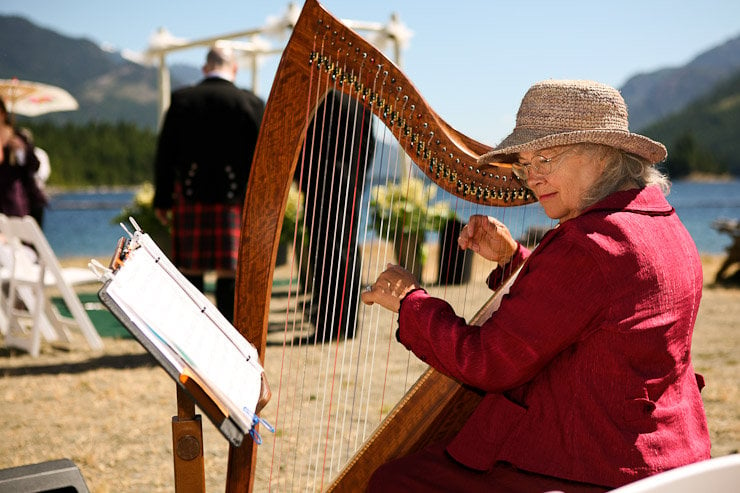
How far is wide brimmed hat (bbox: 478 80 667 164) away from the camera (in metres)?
1.39

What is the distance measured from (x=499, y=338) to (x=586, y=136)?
16.8 inches

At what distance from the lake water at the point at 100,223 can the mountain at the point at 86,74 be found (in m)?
44.6

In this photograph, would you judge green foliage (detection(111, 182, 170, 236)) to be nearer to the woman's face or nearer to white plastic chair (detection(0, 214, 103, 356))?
white plastic chair (detection(0, 214, 103, 356))

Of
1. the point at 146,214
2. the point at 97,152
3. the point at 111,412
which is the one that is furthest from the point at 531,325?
the point at 97,152

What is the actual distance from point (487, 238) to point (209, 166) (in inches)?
114

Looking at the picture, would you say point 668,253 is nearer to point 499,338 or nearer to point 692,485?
point 499,338

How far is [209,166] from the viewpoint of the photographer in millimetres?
4414

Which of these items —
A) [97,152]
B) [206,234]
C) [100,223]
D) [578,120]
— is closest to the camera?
[578,120]

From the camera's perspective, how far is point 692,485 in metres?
0.90

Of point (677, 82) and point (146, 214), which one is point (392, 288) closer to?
point (146, 214)

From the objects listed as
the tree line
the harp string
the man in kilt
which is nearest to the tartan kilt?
the man in kilt

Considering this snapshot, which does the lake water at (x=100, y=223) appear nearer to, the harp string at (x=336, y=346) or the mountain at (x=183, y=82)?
the mountain at (x=183, y=82)

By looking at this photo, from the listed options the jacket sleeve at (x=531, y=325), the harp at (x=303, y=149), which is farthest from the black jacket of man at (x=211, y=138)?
the jacket sleeve at (x=531, y=325)

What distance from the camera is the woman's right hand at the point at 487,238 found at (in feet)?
6.00
